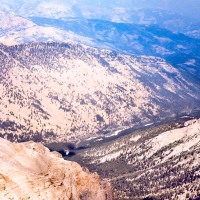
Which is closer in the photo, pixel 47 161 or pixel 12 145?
pixel 12 145

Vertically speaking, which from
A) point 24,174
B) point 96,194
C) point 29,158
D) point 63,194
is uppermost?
point 24,174

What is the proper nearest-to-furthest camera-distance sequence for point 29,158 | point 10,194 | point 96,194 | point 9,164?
point 10,194
point 9,164
point 29,158
point 96,194

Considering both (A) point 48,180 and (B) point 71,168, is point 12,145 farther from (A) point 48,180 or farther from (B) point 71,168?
(A) point 48,180

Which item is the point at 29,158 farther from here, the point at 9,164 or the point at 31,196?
the point at 31,196

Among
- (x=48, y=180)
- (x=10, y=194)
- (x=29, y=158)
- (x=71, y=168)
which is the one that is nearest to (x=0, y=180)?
(x=10, y=194)

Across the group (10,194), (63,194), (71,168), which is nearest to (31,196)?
(10,194)

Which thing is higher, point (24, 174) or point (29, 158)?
→ point (24, 174)

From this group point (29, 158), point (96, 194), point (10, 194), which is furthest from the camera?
point (96, 194)
